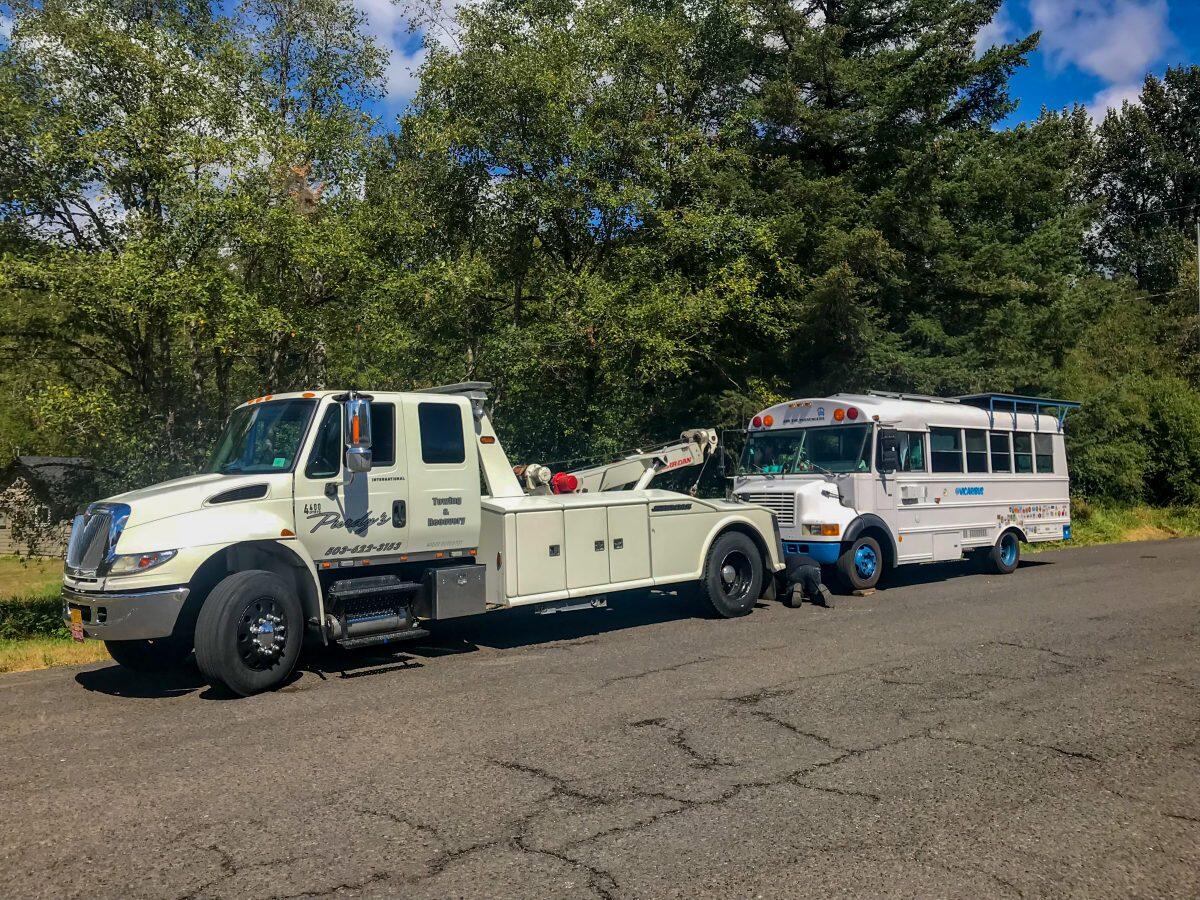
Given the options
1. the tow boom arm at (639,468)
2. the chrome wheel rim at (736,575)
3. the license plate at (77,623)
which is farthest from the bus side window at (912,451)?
the license plate at (77,623)

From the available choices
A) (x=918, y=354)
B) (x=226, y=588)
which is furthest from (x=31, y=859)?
(x=918, y=354)

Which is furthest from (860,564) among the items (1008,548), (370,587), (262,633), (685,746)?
(262,633)

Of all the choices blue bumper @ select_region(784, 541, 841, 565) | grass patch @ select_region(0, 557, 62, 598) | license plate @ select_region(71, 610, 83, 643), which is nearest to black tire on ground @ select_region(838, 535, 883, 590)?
blue bumper @ select_region(784, 541, 841, 565)

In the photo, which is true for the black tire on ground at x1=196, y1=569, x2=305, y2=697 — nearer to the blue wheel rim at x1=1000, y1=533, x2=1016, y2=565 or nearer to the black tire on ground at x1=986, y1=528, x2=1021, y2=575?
the black tire on ground at x1=986, y1=528, x2=1021, y2=575

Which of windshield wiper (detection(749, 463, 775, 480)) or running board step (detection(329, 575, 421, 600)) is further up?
windshield wiper (detection(749, 463, 775, 480))

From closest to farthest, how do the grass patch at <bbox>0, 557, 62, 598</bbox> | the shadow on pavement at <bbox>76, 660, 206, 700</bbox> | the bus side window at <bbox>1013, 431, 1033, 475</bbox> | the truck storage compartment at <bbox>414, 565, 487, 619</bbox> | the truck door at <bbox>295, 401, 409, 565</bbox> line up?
the shadow on pavement at <bbox>76, 660, 206, 700</bbox>
the truck door at <bbox>295, 401, 409, 565</bbox>
the truck storage compartment at <bbox>414, 565, 487, 619</bbox>
the bus side window at <bbox>1013, 431, 1033, 475</bbox>
the grass patch at <bbox>0, 557, 62, 598</bbox>

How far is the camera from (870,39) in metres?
24.7

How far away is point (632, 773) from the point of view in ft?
18.6

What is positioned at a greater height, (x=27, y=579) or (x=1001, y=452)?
(x=1001, y=452)

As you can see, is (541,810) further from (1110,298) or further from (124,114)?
(1110,298)

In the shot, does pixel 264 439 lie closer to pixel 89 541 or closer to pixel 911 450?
pixel 89 541

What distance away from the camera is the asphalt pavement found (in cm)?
429

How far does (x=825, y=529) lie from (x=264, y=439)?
26.8 ft

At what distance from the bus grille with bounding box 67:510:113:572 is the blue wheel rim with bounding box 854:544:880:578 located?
10.0m
